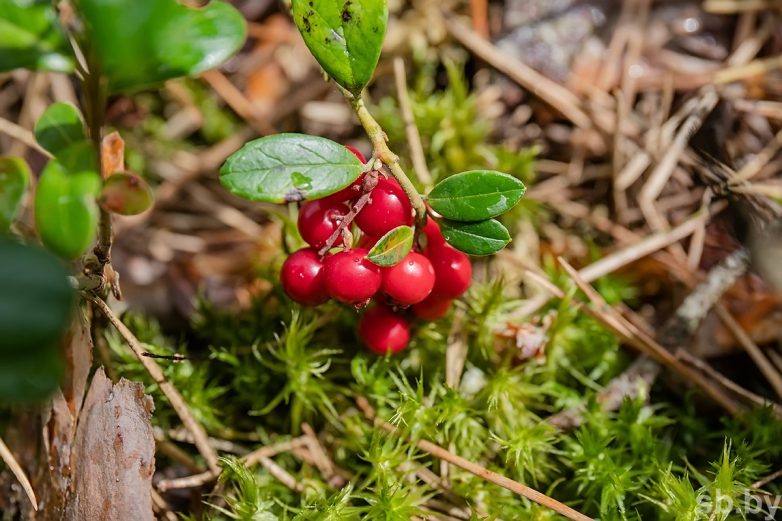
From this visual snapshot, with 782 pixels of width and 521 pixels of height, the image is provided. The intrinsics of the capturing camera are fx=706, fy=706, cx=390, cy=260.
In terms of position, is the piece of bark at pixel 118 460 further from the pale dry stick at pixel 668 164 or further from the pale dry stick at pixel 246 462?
the pale dry stick at pixel 668 164

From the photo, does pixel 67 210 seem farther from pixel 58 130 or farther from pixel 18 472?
pixel 18 472

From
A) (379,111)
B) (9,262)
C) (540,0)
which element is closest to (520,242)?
(379,111)

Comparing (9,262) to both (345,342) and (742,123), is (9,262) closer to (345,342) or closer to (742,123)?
(345,342)

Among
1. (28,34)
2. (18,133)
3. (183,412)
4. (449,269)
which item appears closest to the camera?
(28,34)

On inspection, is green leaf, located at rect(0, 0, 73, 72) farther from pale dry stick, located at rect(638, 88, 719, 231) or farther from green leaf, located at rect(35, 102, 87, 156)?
pale dry stick, located at rect(638, 88, 719, 231)

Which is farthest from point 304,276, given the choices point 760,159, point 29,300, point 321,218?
point 760,159

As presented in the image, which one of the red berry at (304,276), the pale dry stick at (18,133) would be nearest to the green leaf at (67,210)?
the red berry at (304,276)
